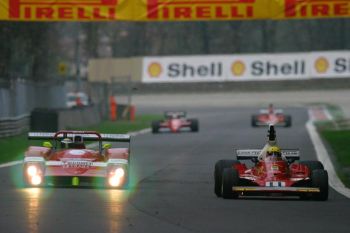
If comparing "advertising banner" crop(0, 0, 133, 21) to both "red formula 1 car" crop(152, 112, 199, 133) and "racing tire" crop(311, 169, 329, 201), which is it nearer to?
"racing tire" crop(311, 169, 329, 201)

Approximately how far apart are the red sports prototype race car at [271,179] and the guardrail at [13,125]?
751 inches

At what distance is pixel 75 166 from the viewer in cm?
1723

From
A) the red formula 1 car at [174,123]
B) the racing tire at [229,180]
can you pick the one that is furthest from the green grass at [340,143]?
the racing tire at [229,180]

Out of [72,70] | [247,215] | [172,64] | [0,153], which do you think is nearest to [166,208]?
[247,215]

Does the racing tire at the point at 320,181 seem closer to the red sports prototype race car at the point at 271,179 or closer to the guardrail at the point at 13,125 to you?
the red sports prototype race car at the point at 271,179

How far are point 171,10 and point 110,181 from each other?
347 inches

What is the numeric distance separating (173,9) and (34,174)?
9.13m

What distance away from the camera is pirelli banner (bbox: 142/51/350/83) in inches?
2911

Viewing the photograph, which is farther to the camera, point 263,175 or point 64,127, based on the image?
point 64,127

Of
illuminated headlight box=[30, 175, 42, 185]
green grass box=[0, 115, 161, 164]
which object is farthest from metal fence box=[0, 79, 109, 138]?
illuminated headlight box=[30, 175, 42, 185]

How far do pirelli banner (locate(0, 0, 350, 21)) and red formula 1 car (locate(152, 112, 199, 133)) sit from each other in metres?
17.0

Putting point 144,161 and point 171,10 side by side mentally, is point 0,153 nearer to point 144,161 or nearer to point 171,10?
point 144,161

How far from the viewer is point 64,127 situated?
40500mm

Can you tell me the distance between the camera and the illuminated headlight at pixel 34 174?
1728cm
